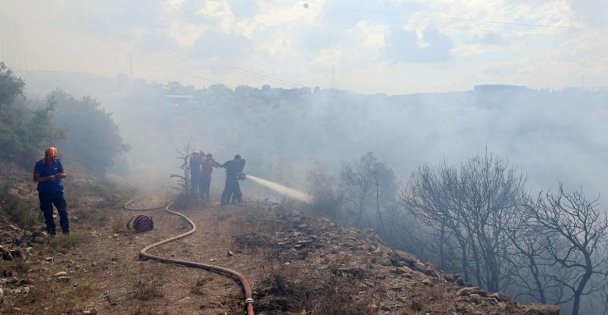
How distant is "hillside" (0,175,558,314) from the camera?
15.6 feet

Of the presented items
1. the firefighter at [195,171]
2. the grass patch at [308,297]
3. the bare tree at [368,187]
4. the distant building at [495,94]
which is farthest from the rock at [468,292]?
the distant building at [495,94]

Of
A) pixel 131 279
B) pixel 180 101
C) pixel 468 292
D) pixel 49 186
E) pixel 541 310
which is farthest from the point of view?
pixel 180 101

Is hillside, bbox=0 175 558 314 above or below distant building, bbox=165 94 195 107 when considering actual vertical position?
below

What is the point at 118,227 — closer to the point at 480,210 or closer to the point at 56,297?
the point at 56,297

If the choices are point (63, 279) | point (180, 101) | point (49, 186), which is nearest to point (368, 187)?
point (49, 186)

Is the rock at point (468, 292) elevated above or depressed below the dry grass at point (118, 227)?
below

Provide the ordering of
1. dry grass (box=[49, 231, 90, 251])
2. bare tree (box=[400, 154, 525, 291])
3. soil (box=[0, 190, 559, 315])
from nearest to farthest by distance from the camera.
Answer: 1. soil (box=[0, 190, 559, 315])
2. dry grass (box=[49, 231, 90, 251])
3. bare tree (box=[400, 154, 525, 291])

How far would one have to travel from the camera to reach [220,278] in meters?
5.89

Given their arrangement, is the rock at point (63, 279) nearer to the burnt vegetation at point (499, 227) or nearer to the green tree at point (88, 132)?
the burnt vegetation at point (499, 227)

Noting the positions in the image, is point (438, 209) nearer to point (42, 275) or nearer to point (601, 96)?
point (42, 275)

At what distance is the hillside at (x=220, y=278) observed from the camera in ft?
15.6

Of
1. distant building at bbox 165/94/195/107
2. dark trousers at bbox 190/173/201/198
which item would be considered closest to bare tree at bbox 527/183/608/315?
dark trousers at bbox 190/173/201/198

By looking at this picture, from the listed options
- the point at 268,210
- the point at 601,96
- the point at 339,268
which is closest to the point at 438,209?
the point at 268,210

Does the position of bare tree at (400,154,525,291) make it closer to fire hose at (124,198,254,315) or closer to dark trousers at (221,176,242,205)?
dark trousers at (221,176,242,205)
